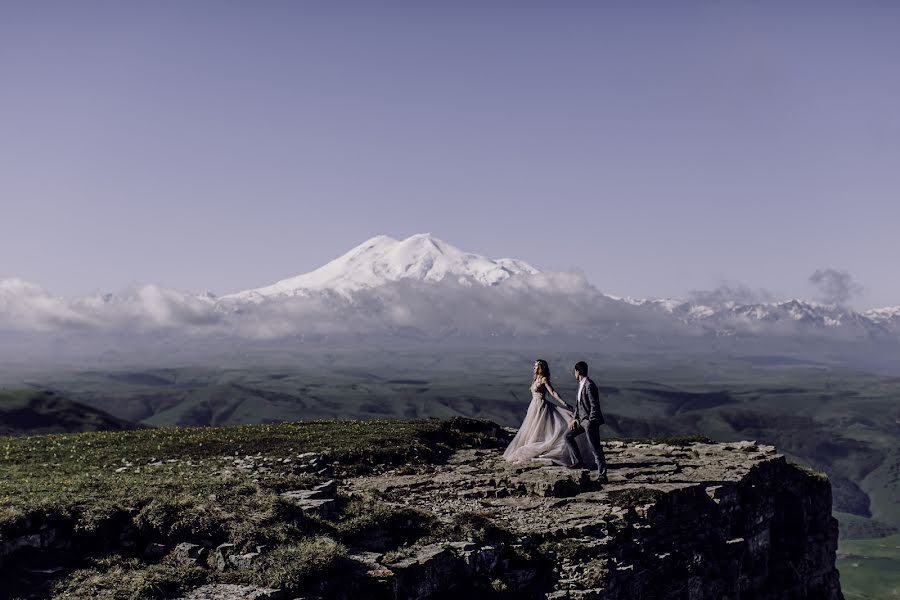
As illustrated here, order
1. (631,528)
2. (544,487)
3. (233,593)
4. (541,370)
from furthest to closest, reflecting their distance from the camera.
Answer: (541,370) → (544,487) → (631,528) → (233,593)

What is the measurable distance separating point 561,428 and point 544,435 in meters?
1.02

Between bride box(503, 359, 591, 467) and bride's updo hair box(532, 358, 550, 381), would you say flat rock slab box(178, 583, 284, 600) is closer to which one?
bride's updo hair box(532, 358, 550, 381)

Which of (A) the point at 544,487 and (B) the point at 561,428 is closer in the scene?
(A) the point at 544,487

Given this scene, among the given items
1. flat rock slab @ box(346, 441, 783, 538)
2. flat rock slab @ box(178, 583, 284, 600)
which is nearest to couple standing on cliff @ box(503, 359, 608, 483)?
flat rock slab @ box(346, 441, 783, 538)

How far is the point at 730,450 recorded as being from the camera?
39938mm

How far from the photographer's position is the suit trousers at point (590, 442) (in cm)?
2820

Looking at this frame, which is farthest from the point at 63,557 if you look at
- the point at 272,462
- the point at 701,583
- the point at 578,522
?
the point at 701,583

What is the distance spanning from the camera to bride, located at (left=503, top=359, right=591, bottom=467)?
3000 centimetres

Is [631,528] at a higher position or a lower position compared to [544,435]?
lower

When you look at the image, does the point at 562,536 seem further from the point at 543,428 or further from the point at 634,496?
the point at 543,428

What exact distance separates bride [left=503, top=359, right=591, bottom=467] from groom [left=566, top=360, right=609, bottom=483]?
0.85 metres

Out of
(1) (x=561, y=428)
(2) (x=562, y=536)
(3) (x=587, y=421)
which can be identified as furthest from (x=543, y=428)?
(2) (x=562, y=536)

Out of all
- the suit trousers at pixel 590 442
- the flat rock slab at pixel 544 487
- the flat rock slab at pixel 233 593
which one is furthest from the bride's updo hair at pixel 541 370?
the flat rock slab at pixel 233 593

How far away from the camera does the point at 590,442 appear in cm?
2864
